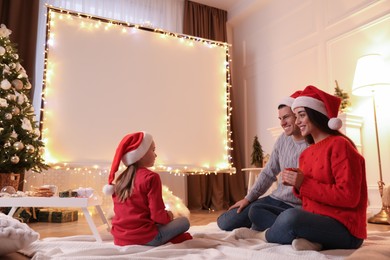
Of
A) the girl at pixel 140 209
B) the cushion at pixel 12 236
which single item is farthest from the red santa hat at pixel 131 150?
the cushion at pixel 12 236

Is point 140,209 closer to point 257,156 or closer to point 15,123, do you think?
point 15,123

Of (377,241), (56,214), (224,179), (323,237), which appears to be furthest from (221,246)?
(224,179)

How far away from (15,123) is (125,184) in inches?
79.7

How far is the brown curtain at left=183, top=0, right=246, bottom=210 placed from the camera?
4.89 meters

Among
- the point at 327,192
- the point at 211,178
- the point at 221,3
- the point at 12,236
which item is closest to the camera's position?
the point at 12,236

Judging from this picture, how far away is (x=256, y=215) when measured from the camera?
1.98 meters

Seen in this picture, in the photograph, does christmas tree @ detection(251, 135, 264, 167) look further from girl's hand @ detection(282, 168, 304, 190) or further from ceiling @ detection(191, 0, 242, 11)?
girl's hand @ detection(282, 168, 304, 190)

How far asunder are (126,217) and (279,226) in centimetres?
70

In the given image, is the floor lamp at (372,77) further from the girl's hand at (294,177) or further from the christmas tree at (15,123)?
the christmas tree at (15,123)

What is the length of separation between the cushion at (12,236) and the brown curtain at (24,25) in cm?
292

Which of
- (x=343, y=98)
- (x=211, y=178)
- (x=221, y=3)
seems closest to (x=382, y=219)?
(x=343, y=98)

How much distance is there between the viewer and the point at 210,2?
5277mm

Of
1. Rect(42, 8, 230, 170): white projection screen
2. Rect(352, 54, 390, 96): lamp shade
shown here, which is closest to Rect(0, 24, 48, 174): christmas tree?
Rect(42, 8, 230, 170): white projection screen

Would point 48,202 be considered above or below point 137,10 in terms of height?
below
